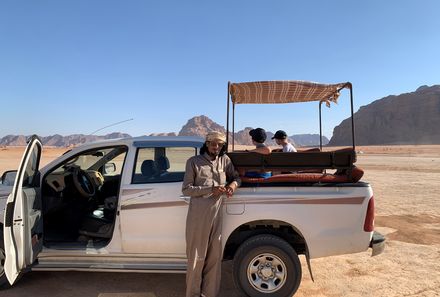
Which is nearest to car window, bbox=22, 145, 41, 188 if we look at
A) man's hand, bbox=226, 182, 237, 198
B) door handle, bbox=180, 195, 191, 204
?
door handle, bbox=180, 195, 191, 204

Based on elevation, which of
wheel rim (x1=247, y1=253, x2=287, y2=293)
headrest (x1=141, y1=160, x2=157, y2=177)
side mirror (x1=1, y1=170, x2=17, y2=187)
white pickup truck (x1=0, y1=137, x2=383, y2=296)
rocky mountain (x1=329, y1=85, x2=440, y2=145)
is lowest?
wheel rim (x1=247, y1=253, x2=287, y2=293)

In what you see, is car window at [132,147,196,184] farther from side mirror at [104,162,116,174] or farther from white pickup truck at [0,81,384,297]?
side mirror at [104,162,116,174]

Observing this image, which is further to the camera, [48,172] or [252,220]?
[48,172]

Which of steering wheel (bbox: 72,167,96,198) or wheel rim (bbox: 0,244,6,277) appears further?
steering wheel (bbox: 72,167,96,198)

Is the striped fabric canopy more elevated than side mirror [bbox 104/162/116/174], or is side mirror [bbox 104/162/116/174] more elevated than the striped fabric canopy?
the striped fabric canopy

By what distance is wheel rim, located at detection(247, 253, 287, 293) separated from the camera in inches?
164

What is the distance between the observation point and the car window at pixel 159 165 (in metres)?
4.49

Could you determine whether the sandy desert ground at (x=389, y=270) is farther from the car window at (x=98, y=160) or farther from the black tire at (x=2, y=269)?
the car window at (x=98, y=160)

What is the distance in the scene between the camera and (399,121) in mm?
164375

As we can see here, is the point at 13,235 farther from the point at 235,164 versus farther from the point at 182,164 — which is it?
the point at 235,164

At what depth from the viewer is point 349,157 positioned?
14.2 ft

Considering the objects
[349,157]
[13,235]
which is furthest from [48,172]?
[349,157]

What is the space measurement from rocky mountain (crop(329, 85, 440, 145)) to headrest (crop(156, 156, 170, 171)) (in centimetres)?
15492

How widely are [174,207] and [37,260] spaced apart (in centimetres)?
181
